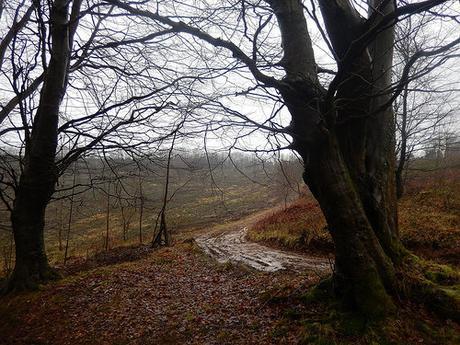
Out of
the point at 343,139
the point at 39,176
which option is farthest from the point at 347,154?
the point at 39,176

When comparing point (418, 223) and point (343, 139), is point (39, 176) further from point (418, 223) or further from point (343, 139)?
point (418, 223)

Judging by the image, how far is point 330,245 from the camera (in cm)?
1020

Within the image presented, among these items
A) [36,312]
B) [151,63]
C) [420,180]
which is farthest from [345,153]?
[420,180]

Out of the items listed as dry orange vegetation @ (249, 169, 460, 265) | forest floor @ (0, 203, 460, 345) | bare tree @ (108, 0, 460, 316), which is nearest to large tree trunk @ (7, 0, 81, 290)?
forest floor @ (0, 203, 460, 345)

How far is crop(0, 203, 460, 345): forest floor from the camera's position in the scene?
3.13 meters

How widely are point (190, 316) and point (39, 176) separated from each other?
376cm

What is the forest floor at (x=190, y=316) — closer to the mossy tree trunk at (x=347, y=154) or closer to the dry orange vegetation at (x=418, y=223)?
the mossy tree trunk at (x=347, y=154)

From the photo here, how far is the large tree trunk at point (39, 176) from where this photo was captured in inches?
221

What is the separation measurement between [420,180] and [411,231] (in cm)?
868

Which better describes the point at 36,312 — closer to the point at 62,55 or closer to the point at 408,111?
the point at 62,55

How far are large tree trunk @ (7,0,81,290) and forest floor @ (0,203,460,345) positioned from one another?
49 centimetres

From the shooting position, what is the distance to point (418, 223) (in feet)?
32.4

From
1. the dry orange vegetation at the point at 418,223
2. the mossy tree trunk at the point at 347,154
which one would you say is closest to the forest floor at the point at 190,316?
the mossy tree trunk at the point at 347,154

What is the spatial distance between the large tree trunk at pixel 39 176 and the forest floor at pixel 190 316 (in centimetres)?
49
